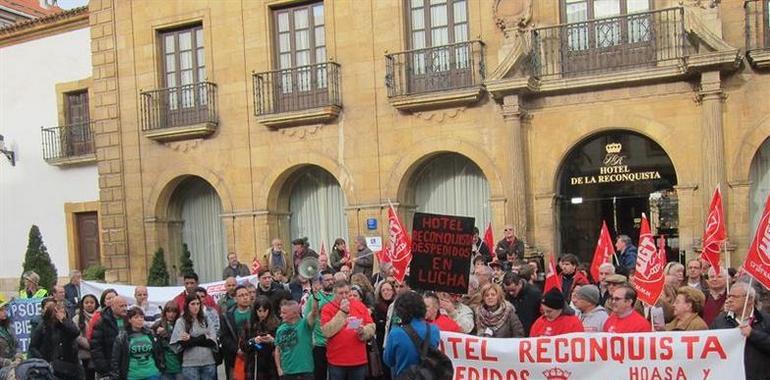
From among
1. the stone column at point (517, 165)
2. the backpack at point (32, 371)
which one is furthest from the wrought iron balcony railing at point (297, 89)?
the backpack at point (32, 371)

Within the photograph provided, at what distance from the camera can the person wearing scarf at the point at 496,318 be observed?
25.5ft

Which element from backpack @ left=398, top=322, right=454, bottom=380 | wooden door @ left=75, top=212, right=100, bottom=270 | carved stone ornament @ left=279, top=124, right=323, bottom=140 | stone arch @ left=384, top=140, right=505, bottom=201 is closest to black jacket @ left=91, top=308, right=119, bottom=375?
backpack @ left=398, top=322, right=454, bottom=380

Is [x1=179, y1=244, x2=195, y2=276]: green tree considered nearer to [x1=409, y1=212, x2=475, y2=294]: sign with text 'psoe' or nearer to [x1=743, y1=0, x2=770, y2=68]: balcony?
[x1=409, y1=212, x2=475, y2=294]: sign with text 'psoe'

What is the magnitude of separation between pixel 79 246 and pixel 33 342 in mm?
15678

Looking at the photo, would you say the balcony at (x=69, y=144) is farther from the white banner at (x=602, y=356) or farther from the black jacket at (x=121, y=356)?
the white banner at (x=602, y=356)

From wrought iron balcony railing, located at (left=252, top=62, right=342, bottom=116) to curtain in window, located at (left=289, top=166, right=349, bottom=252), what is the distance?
165 cm

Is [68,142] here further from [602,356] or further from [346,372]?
[602,356]

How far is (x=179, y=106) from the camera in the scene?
2047 centimetres

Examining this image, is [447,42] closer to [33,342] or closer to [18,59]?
[33,342]

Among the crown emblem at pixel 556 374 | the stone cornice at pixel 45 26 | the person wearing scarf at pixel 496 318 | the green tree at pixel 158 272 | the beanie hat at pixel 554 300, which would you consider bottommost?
the green tree at pixel 158 272

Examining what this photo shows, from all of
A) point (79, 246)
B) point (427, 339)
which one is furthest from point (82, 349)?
point (79, 246)

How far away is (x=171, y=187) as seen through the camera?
68.5 ft

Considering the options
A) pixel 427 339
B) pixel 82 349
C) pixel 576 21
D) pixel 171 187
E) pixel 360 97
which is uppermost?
pixel 576 21

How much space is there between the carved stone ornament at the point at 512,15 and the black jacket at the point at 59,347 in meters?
10.6
